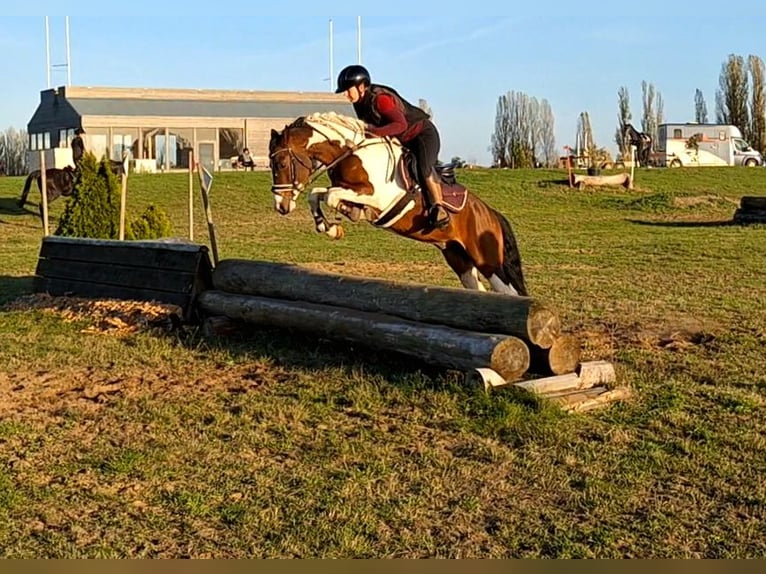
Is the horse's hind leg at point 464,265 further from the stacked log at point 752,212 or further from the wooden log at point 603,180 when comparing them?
the wooden log at point 603,180

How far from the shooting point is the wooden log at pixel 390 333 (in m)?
5.90

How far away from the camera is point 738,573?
117 inches

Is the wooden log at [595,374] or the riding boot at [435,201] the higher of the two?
the riding boot at [435,201]

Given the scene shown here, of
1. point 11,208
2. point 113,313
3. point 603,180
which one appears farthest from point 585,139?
point 113,313

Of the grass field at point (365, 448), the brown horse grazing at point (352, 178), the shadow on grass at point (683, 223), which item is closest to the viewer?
the grass field at point (365, 448)

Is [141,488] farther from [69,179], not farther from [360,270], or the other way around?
[69,179]

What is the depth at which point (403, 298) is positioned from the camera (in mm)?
6820

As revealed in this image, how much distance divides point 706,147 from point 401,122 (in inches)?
1676

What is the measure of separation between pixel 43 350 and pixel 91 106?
109ft

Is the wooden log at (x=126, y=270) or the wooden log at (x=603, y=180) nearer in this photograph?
the wooden log at (x=126, y=270)

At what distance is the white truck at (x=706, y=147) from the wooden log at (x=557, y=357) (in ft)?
133

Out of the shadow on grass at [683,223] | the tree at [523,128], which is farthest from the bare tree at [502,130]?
the shadow on grass at [683,223]

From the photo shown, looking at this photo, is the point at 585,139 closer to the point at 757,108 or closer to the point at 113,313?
the point at 757,108

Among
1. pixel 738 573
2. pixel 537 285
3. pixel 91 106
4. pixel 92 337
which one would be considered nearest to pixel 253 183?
pixel 91 106
